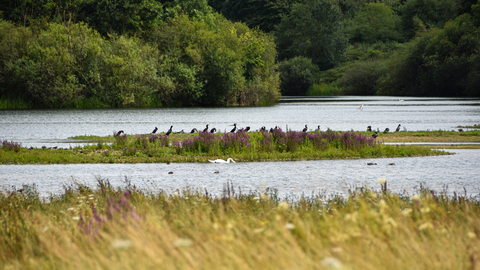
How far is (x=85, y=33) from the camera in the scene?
221ft

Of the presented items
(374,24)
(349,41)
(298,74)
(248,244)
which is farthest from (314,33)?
(248,244)

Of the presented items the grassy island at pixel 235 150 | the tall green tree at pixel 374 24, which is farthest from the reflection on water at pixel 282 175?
the tall green tree at pixel 374 24

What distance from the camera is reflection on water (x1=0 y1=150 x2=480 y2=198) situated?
1474 centimetres

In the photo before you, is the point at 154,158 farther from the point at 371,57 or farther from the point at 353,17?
the point at 353,17

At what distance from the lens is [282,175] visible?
17.4 meters

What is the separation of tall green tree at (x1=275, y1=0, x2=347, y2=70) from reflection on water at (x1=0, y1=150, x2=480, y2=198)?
403 ft

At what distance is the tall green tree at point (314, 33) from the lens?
464ft

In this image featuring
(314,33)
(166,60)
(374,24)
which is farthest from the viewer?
(374,24)

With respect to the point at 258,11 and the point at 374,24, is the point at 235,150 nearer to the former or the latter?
the point at 258,11

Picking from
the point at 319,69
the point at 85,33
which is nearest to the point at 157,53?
the point at 85,33

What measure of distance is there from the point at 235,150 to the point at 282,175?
5.88 metres

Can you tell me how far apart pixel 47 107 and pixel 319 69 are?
93235 mm

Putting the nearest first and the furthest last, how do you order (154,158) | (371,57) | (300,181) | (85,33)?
(300,181)
(154,158)
(85,33)
(371,57)

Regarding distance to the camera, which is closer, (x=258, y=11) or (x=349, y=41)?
(x=258, y=11)
